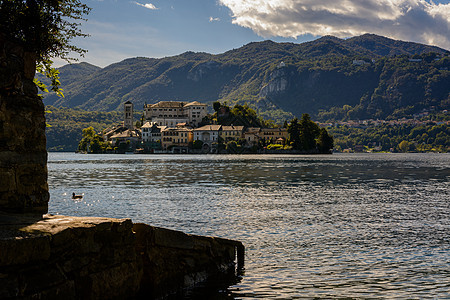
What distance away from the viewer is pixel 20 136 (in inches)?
475

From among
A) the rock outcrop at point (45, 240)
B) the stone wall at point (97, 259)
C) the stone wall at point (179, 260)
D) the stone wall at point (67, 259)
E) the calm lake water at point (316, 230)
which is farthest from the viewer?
the calm lake water at point (316, 230)

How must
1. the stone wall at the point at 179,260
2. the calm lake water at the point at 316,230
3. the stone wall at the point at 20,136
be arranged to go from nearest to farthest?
the stone wall at the point at 20,136, the stone wall at the point at 179,260, the calm lake water at the point at 316,230

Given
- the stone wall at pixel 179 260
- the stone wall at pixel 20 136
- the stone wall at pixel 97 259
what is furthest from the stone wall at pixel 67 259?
the stone wall at pixel 20 136

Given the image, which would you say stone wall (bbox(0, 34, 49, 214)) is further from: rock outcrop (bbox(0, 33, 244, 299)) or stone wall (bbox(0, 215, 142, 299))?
stone wall (bbox(0, 215, 142, 299))

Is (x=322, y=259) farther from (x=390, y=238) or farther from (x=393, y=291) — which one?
(x=390, y=238)

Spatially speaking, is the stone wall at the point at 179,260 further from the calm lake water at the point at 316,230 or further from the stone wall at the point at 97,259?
the calm lake water at the point at 316,230

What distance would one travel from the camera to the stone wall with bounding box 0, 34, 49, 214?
11.7 metres

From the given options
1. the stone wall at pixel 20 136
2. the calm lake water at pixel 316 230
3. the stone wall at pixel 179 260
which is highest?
the stone wall at pixel 20 136

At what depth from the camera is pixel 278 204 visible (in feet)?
123

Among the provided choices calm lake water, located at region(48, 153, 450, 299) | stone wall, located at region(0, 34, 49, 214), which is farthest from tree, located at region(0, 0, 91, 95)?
calm lake water, located at region(48, 153, 450, 299)

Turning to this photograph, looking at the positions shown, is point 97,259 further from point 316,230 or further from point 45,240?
point 316,230

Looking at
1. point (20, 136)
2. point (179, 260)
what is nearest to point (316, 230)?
point (179, 260)

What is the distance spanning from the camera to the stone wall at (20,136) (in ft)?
38.3

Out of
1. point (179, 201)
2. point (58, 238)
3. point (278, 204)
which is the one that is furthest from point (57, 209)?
point (58, 238)
